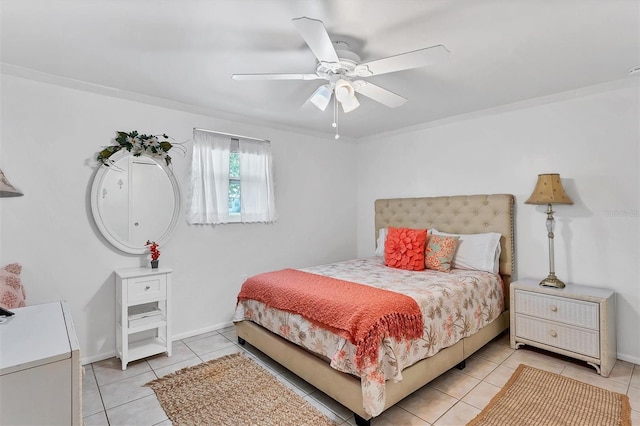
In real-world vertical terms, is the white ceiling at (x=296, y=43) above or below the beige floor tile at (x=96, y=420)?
above

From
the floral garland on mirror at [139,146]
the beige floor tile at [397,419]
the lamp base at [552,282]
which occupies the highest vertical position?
the floral garland on mirror at [139,146]

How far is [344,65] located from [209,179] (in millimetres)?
2037

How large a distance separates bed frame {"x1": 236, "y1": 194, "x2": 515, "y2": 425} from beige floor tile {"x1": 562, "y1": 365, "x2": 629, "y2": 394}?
1.95ft

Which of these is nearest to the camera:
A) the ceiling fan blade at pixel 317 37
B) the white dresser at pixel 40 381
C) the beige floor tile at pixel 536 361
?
the white dresser at pixel 40 381

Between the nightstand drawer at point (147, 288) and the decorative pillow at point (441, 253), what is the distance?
258 cm

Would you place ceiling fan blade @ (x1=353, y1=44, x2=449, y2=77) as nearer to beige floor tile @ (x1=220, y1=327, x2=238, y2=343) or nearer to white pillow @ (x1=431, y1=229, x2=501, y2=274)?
white pillow @ (x1=431, y1=229, x2=501, y2=274)

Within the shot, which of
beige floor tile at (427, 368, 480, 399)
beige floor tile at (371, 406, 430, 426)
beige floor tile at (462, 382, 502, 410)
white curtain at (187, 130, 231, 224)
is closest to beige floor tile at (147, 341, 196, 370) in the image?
white curtain at (187, 130, 231, 224)

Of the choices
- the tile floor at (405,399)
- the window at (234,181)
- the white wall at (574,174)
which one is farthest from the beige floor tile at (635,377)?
the window at (234,181)

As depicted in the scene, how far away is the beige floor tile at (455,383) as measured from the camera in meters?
2.27

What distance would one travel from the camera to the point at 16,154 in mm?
2455

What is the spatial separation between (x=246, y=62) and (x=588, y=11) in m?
2.11

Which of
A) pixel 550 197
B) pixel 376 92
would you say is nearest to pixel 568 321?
pixel 550 197

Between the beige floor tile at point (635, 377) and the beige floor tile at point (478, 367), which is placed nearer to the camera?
the beige floor tile at point (635, 377)

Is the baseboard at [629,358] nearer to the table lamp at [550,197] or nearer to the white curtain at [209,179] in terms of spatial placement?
the table lamp at [550,197]
